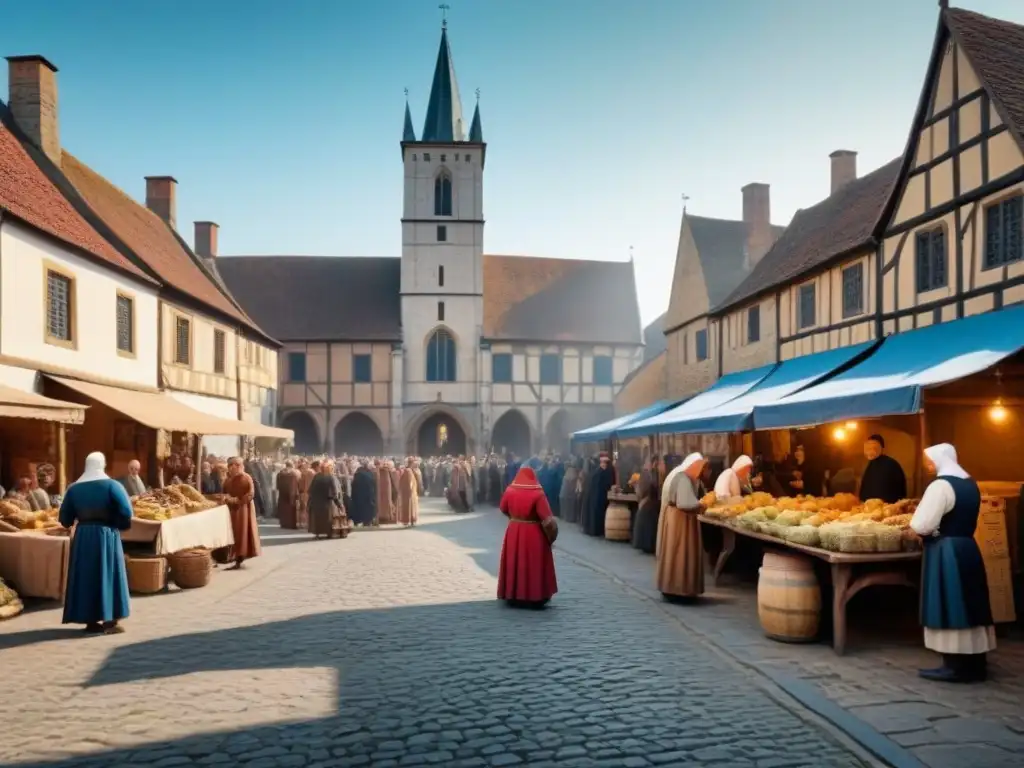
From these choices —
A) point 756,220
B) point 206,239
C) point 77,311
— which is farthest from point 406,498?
point 206,239

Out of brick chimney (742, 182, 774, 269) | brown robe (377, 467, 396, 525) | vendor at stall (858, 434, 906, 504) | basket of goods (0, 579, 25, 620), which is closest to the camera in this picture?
basket of goods (0, 579, 25, 620)

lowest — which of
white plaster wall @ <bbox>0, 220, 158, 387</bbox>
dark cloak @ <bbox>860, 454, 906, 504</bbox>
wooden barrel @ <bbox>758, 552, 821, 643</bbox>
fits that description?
wooden barrel @ <bbox>758, 552, 821, 643</bbox>

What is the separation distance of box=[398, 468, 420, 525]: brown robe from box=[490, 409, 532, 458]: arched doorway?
2243 cm

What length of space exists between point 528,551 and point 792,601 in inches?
118

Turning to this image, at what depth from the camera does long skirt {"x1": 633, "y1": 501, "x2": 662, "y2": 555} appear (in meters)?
14.7

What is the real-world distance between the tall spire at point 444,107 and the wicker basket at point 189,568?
34.6 m

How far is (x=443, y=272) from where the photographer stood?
42.4m

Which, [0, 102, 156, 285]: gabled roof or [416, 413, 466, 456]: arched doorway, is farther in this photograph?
[416, 413, 466, 456]: arched doorway

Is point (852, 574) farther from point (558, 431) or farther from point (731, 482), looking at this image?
point (558, 431)

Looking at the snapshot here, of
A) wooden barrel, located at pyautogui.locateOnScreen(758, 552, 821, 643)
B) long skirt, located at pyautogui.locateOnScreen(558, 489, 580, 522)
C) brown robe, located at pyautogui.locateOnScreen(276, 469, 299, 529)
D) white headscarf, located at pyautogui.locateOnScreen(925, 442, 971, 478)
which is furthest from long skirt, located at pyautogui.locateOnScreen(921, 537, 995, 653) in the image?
brown robe, located at pyautogui.locateOnScreen(276, 469, 299, 529)

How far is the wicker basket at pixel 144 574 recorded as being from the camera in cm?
1095

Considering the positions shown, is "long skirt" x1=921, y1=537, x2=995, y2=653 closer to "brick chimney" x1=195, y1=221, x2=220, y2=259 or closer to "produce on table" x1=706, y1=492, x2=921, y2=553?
"produce on table" x1=706, y1=492, x2=921, y2=553

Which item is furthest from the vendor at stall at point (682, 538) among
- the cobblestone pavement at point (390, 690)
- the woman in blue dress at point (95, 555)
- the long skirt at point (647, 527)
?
the woman in blue dress at point (95, 555)

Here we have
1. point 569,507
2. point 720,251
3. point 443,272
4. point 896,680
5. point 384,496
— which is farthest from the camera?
point 443,272
